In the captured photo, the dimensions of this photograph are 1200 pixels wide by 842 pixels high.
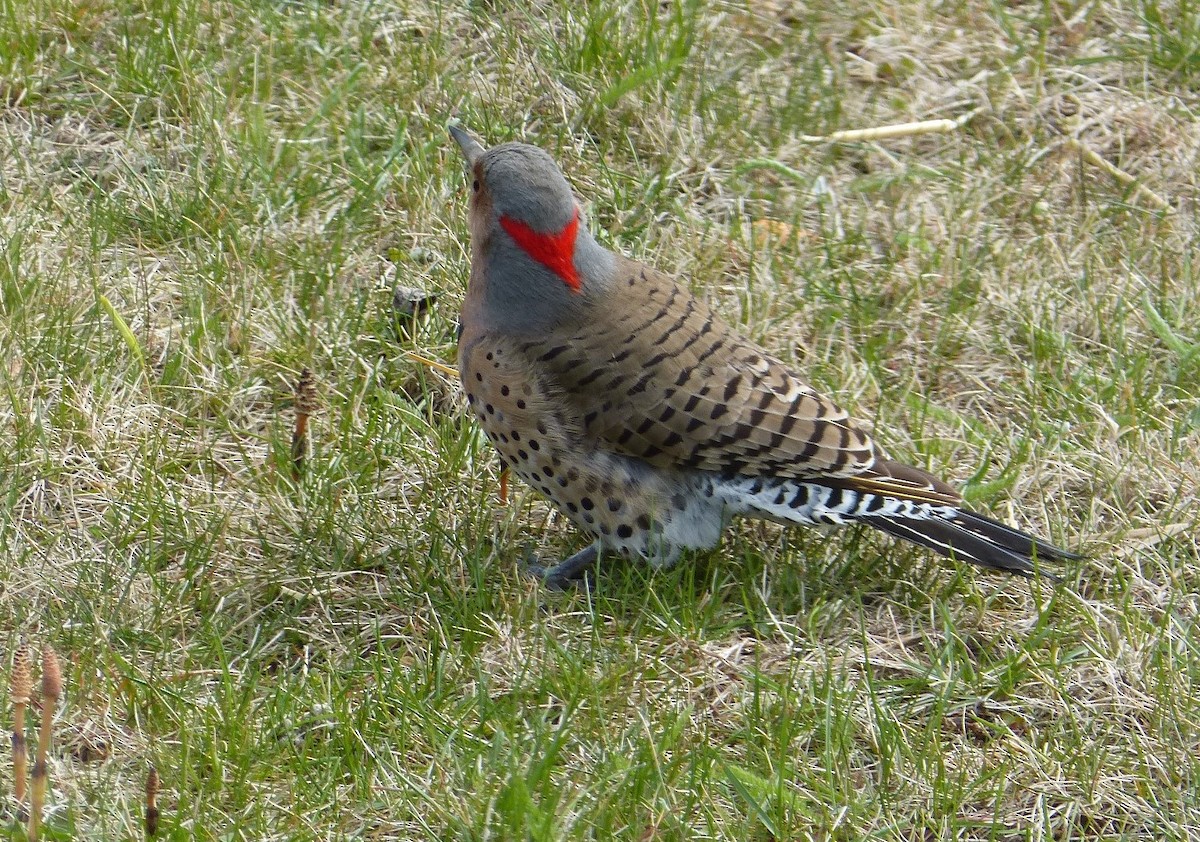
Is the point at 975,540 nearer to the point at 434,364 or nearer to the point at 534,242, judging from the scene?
the point at 534,242

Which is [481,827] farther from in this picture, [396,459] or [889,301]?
[889,301]

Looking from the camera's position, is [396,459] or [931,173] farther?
[931,173]

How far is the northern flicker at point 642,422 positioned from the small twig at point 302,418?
451 mm

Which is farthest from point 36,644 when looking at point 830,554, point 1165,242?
Result: point 1165,242

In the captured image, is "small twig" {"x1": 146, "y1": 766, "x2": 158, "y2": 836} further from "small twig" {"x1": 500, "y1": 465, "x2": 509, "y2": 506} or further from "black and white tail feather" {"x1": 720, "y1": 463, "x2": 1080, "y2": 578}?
"black and white tail feather" {"x1": 720, "y1": 463, "x2": 1080, "y2": 578}

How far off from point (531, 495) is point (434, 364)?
22.7 inches

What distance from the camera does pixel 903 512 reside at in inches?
167

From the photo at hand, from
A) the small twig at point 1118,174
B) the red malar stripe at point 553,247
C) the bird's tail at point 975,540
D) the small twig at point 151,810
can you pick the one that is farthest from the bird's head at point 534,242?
the small twig at point 1118,174

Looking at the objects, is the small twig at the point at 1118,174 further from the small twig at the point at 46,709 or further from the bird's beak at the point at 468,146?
the small twig at the point at 46,709

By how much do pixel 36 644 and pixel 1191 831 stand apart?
9.41 ft

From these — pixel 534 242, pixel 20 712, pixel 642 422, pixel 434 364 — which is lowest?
pixel 20 712

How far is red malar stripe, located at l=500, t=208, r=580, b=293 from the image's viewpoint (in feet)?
14.2

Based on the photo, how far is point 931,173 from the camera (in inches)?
235

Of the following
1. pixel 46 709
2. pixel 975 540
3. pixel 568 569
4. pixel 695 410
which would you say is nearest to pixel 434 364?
pixel 568 569
